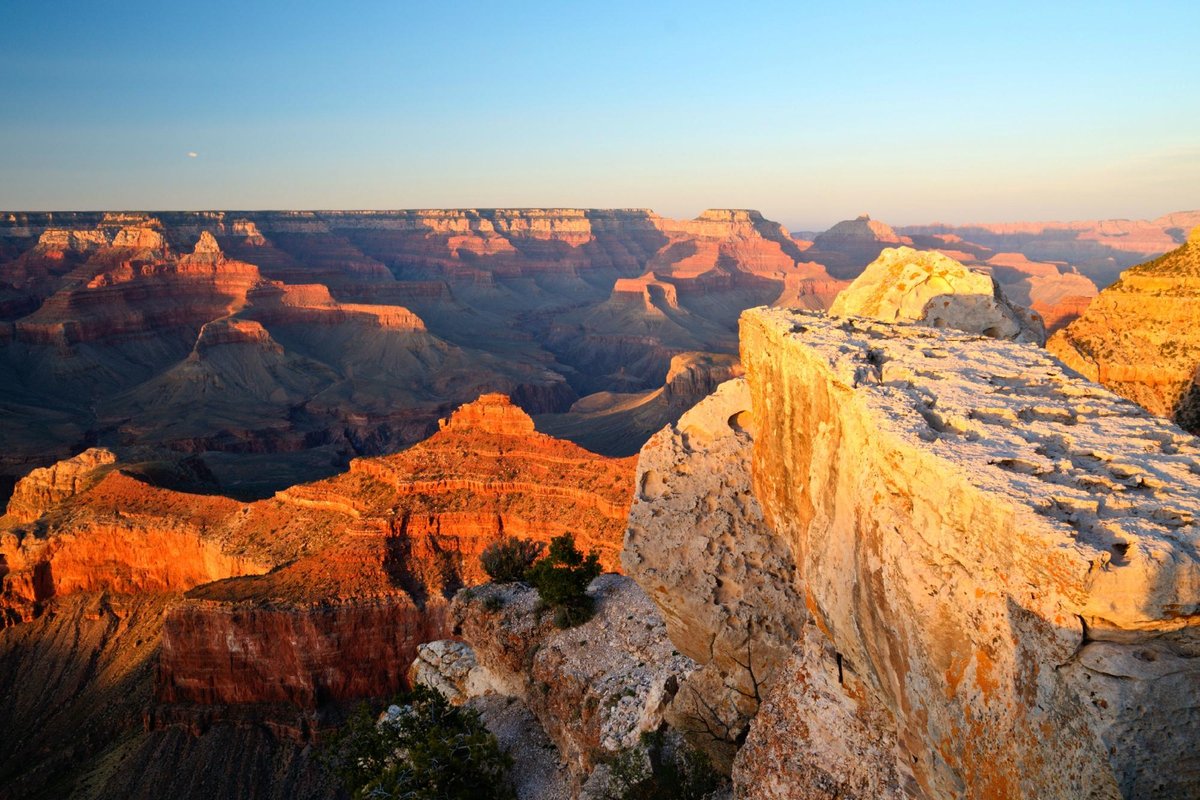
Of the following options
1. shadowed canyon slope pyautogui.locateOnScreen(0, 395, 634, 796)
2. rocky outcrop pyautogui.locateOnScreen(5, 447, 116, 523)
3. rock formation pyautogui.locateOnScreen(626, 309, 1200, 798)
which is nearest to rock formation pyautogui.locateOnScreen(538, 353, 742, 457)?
shadowed canyon slope pyautogui.locateOnScreen(0, 395, 634, 796)

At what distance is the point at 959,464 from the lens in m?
6.32

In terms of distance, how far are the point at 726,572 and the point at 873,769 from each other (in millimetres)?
3924

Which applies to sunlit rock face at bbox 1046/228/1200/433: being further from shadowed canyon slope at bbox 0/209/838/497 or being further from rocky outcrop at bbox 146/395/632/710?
shadowed canyon slope at bbox 0/209/838/497

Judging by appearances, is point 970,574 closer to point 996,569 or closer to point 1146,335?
point 996,569

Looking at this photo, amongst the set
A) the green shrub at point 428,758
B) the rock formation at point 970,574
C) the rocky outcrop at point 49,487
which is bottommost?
the rocky outcrop at point 49,487

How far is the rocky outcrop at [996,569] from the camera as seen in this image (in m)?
5.21

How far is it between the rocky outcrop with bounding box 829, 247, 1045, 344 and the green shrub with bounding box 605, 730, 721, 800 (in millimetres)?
7670

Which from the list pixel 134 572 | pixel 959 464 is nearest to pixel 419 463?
pixel 134 572

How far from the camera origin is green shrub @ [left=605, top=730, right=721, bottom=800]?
489 inches

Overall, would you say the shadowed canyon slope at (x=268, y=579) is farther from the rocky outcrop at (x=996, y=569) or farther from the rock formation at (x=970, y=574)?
the rocky outcrop at (x=996, y=569)

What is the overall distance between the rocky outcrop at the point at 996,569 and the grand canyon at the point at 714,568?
1.1 inches

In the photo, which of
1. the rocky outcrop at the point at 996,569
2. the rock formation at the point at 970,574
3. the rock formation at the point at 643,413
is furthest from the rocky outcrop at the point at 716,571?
the rock formation at the point at 643,413

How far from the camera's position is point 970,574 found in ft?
19.9

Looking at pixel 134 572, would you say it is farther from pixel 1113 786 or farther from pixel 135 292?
pixel 135 292
